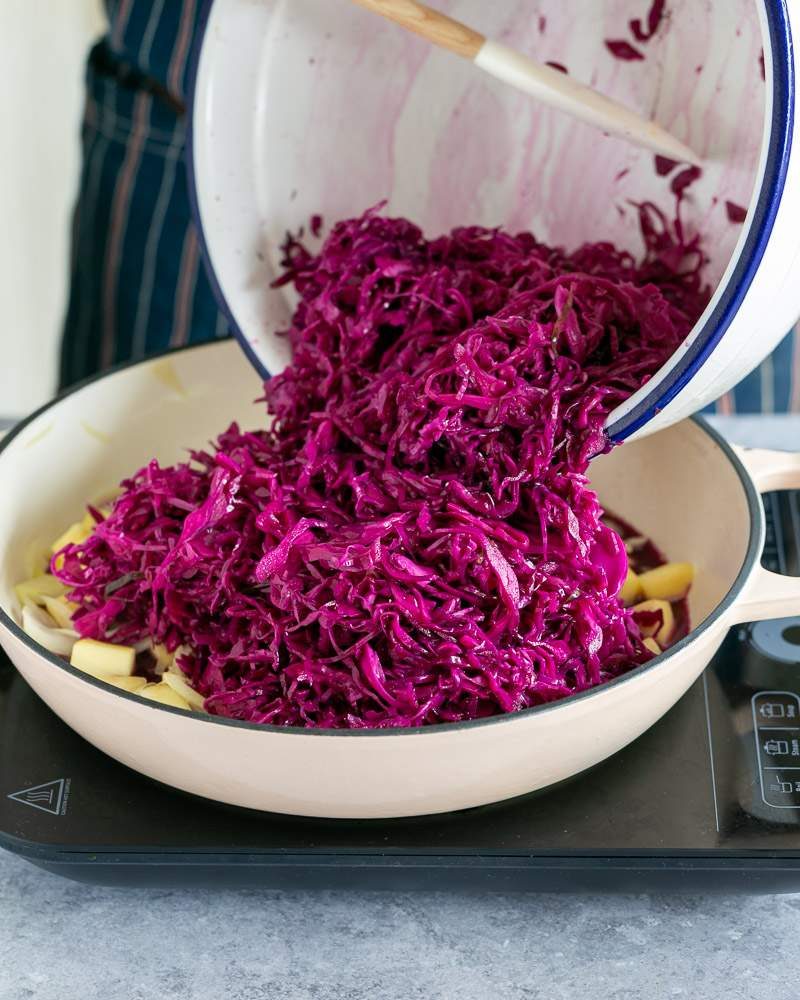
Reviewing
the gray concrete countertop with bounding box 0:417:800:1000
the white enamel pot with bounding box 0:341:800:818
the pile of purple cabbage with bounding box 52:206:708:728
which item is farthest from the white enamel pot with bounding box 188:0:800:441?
the gray concrete countertop with bounding box 0:417:800:1000

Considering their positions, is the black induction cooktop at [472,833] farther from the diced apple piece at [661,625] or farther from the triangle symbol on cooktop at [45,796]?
the diced apple piece at [661,625]

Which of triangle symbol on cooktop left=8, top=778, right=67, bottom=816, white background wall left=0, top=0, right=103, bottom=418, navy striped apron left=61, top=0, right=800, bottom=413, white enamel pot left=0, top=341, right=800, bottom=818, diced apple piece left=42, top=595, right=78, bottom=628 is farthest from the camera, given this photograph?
white background wall left=0, top=0, right=103, bottom=418

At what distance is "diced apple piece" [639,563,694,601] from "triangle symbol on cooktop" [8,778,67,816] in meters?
0.66

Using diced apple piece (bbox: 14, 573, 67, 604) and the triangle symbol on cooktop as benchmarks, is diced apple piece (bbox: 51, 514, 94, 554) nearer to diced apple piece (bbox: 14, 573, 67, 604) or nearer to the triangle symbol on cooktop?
diced apple piece (bbox: 14, 573, 67, 604)

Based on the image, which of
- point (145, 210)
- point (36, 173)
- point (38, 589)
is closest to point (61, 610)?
point (38, 589)

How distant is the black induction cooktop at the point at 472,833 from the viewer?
100 cm

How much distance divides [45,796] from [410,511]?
1.37ft

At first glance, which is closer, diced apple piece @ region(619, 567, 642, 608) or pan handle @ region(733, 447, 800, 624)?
pan handle @ region(733, 447, 800, 624)

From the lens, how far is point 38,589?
4.34 feet

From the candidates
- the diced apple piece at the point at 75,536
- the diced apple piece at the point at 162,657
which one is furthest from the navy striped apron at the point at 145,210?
the diced apple piece at the point at 162,657

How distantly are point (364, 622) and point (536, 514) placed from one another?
0.68 feet

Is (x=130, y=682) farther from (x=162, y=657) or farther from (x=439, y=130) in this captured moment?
(x=439, y=130)

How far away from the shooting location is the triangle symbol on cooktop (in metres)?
1.05

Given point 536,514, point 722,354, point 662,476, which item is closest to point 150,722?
point 536,514
